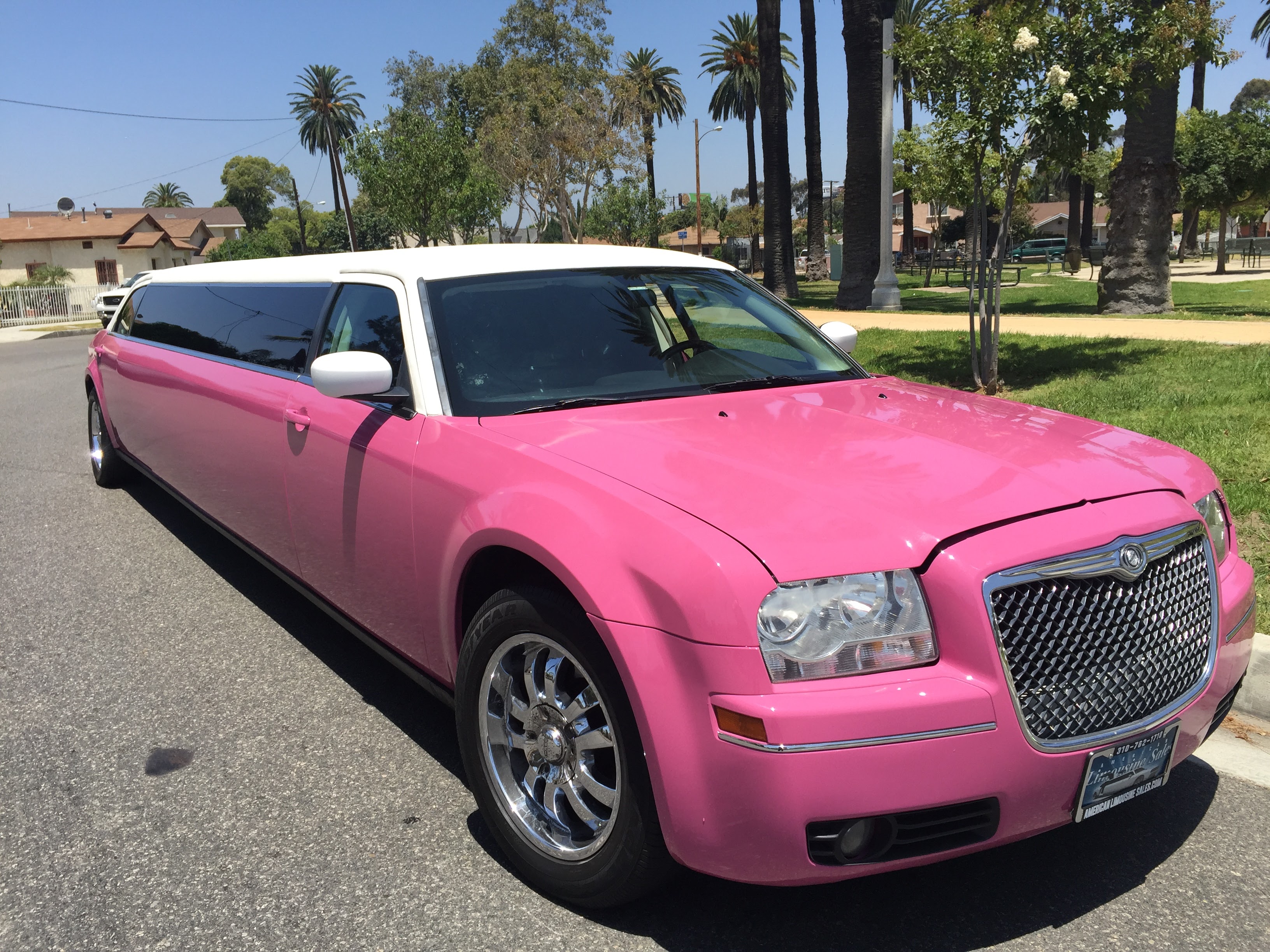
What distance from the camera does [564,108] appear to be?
38.4 metres

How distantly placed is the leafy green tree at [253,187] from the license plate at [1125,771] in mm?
138779

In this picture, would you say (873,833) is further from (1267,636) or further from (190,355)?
(190,355)

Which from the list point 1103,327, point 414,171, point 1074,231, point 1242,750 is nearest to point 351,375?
point 1242,750

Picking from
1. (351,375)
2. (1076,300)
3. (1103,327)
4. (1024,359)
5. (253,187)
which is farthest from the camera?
(253,187)

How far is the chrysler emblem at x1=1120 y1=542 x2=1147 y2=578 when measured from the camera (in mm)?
2379

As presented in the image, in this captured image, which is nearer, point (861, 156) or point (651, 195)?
point (861, 156)

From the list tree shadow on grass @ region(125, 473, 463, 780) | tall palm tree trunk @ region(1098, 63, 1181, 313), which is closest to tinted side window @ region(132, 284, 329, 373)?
tree shadow on grass @ region(125, 473, 463, 780)

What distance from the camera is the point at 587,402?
3348mm

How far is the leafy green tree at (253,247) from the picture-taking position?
80.2 meters

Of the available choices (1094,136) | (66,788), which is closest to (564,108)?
(1094,136)

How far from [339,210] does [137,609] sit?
4536 inches

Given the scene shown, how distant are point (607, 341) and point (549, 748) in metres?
1.56

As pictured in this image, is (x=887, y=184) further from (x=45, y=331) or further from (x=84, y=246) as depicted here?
(x=84, y=246)

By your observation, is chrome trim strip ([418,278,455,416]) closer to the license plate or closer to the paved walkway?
the license plate
